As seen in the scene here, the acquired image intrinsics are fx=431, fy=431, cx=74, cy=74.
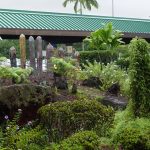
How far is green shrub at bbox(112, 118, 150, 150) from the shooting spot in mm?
6188

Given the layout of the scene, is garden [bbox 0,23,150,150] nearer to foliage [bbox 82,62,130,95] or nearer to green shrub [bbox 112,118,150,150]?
green shrub [bbox 112,118,150,150]

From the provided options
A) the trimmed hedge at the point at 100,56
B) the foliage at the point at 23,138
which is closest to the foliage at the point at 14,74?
the foliage at the point at 23,138

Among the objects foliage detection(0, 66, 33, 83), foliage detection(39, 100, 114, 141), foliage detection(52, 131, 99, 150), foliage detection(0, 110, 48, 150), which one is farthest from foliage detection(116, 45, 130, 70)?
foliage detection(52, 131, 99, 150)

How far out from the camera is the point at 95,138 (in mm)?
6172

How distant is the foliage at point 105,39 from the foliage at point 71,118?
12.0 m

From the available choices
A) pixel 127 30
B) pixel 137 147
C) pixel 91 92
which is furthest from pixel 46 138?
pixel 127 30

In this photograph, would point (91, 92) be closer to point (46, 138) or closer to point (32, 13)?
point (46, 138)

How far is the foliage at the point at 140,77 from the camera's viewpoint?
23.9 feet

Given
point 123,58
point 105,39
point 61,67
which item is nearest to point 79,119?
point 61,67

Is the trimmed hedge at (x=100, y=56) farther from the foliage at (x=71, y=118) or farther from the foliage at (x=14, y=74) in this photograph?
the foliage at (x=71, y=118)

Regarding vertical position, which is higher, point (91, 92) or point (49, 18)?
point (49, 18)

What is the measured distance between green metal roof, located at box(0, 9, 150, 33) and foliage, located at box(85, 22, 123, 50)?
259 centimetres

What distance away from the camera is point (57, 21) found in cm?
2205

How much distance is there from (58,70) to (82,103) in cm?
434
